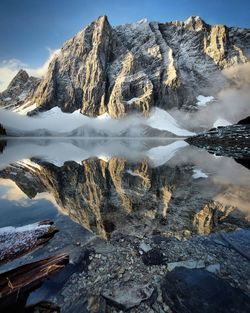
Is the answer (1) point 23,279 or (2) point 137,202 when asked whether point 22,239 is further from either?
(2) point 137,202

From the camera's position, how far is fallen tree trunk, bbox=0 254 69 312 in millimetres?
4898

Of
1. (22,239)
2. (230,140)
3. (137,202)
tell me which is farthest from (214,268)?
(230,140)

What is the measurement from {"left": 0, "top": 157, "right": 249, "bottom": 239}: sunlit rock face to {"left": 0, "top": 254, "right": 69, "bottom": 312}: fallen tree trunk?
242 cm

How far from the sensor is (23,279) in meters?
5.54

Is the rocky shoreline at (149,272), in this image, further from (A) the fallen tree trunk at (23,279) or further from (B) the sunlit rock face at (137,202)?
(B) the sunlit rock face at (137,202)

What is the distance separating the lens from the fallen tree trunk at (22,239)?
259 inches

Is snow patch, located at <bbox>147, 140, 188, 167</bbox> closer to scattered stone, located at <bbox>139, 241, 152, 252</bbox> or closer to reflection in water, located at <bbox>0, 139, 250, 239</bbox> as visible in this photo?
reflection in water, located at <bbox>0, 139, 250, 239</bbox>

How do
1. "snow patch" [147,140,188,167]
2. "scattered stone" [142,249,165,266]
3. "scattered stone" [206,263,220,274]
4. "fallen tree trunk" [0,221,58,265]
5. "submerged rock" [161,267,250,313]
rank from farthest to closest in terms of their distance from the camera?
"snow patch" [147,140,188,167]
"scattered stone" [142,249,165,266]
"fallen tree trunk" [0,221,58,265]
"scattered stone" [206,263,220,274]
"submerged rock" [161,267,250,313]

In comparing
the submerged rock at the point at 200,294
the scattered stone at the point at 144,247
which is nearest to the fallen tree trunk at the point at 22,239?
the scattered stone at the point at 144,247

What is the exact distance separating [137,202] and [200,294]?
742 cm

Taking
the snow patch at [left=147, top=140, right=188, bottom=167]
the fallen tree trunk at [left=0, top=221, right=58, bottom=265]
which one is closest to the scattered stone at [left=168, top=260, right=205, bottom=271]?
the fallen tree trunk at [left=0, top=221, right=58, bottom=265]

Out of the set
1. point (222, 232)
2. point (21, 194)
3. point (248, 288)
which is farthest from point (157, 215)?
point (21, 194)

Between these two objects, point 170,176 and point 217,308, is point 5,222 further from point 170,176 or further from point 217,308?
point 170,176

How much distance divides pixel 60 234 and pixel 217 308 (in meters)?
5.46
